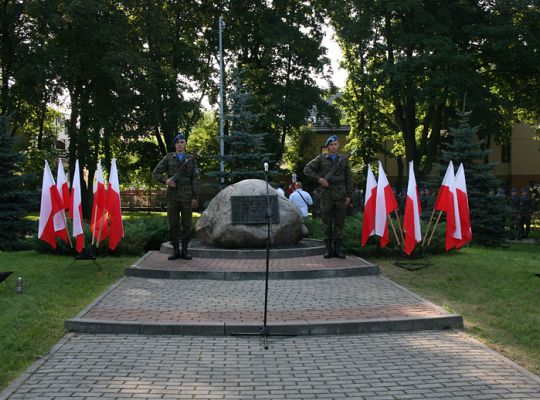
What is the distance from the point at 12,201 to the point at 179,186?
7.49 meters

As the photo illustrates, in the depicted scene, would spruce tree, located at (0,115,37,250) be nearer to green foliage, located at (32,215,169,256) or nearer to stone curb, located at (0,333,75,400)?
green foliage, located at (32,215,169,256)

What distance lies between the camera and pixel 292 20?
108 feet

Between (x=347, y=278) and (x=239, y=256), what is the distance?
2709mm

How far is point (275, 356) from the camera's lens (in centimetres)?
528

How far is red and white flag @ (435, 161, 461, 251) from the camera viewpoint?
32.6 feet

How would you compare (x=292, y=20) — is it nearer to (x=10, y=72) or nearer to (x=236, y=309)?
(x=10, y=72)

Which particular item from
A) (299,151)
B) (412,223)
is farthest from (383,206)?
(299,151)

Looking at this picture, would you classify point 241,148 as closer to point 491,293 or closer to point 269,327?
point 491,293

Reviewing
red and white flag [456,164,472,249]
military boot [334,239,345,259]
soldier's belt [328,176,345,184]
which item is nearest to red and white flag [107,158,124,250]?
soldier's belt [328,176,345,184]

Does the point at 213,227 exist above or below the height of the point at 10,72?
below

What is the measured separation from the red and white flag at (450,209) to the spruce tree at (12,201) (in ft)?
35.9

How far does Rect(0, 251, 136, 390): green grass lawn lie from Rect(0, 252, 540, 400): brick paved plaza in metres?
0.23

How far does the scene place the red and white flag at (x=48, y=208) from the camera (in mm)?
10000

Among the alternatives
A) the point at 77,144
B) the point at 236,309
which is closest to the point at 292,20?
the point at 77,144
